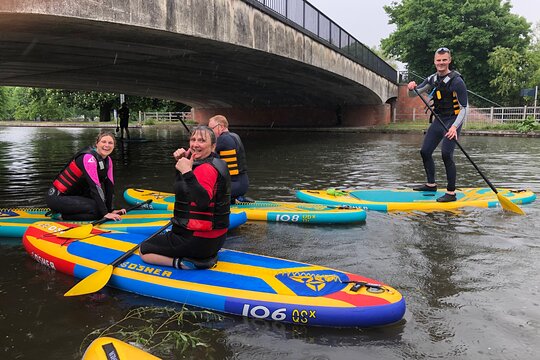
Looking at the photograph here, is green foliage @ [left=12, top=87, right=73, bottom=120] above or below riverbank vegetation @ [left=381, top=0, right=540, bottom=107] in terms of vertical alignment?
below

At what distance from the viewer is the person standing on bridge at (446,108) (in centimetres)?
718

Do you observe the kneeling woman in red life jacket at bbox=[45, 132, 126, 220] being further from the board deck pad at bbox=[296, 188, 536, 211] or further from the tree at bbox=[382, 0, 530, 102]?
the tree at bbox=[382, 0, 530, 102]

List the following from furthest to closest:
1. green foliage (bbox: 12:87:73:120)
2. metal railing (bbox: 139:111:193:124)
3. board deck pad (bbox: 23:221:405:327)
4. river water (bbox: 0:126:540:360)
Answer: green foliage (bbox: 12:87:73:120) < metal railing (bbox: 139:111:193:124) < board deck pad (bbox: 23:221:405:327) < river water (bbox: 0:126:540:360)

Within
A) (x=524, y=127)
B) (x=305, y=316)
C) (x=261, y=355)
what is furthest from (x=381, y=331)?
(x=524, y=127)

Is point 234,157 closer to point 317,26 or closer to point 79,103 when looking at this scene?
point 317,26

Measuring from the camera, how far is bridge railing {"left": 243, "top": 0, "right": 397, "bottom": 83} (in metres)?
13.2

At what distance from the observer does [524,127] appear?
26.4 metres

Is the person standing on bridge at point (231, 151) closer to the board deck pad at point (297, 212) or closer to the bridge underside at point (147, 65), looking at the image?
the board deck pad at point (297, 212)

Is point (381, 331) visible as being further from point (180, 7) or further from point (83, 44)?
point (83, 44)

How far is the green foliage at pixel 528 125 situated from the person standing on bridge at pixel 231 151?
24.5 m

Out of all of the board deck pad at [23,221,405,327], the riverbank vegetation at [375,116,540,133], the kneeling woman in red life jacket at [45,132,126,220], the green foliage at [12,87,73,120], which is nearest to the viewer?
the board deck pad at [23,221,405,327]

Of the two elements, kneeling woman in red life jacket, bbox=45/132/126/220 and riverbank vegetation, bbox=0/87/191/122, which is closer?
kneeling woman in red life jacket, bbox=45/132/126/220

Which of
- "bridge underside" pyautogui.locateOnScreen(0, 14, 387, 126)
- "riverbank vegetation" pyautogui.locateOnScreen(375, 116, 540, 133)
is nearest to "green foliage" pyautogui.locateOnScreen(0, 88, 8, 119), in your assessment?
"bridge underside" pyautogui.locateOnScreen(0, 14, 387, 126)

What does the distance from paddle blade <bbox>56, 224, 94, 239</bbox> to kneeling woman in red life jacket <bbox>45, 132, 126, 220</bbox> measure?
593mm
